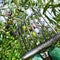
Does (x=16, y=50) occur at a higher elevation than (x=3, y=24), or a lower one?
lower

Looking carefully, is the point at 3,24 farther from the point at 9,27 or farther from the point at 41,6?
the point at 41,6

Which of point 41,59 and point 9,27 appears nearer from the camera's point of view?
point 41,59

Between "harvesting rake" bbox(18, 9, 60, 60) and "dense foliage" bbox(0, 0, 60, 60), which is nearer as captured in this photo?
"harvesting rake" bbox(18, 9, 60, 60)

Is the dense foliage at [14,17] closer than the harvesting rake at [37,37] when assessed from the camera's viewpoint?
No

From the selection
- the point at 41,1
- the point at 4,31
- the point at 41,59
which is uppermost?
the point at 41,1

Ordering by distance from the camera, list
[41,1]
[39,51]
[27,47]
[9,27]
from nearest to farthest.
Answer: [39,51] → [27,47] → [41,1] → [9,27]

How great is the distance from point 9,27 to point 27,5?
51 centimetres

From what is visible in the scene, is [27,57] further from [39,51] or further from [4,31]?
[4,31]

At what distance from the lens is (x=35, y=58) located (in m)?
0.96

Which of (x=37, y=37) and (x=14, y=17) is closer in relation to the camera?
(x=37, y=37)

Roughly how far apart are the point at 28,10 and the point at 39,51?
18.4 inches

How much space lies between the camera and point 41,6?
1.37 meters

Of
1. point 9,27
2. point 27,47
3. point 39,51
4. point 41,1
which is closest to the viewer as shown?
point 39,51

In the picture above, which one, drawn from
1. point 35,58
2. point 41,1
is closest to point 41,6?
point 41,1
